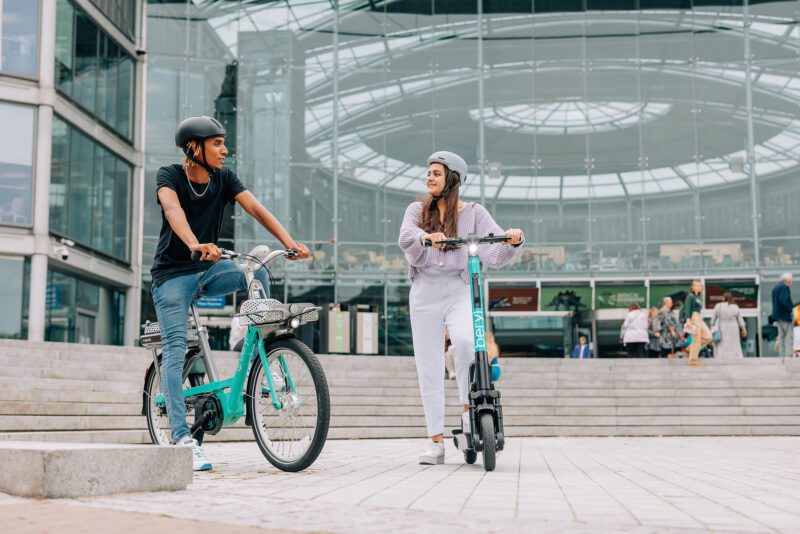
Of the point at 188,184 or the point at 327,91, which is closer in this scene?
the point at 188,184

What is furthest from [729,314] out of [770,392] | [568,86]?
[568,86]

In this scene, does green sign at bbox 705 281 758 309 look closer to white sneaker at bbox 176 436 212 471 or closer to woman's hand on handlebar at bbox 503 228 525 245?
woman's hand on handlebar at bbox 503 228 525 245

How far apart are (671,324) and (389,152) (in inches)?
422

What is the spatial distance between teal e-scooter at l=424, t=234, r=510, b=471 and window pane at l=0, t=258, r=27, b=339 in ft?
61.1

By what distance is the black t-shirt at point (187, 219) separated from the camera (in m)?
5.34

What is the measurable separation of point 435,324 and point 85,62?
22.1 meters

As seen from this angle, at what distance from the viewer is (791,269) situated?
2647 cm

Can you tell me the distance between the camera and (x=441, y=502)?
12.2 ft

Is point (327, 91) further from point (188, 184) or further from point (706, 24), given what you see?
point (188, 184)

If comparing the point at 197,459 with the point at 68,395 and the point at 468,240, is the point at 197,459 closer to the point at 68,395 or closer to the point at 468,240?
the point at 468,240

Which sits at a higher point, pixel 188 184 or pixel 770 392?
pixel 188 184

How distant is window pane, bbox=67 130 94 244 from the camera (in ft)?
80.9

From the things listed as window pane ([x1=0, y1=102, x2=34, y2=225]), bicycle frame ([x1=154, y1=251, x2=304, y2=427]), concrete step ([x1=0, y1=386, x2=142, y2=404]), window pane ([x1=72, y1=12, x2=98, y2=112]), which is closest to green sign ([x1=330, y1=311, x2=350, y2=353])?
window pane ([x1=0, y1=102, x2=34, y2=225])

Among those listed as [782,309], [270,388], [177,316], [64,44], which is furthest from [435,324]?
[64,44]
